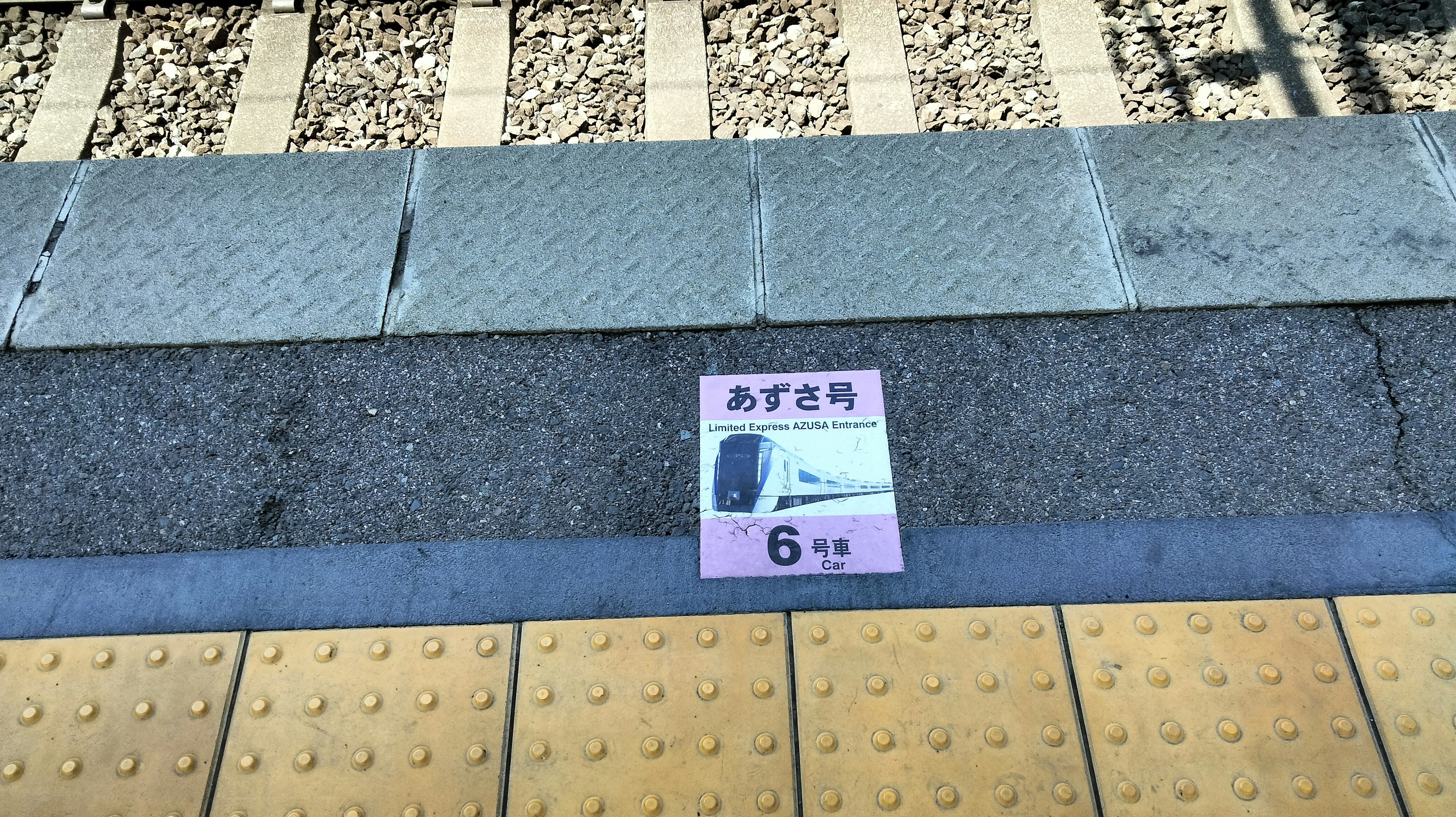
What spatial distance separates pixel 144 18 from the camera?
3828mm

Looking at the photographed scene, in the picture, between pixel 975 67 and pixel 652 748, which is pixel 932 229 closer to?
pixel 975 67

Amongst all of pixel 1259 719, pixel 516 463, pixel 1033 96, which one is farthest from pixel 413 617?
pixel 1033 96

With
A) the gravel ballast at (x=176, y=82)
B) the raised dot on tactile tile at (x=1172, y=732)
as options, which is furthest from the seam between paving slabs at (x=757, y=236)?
the gravel ballast at (x=176, y=82)

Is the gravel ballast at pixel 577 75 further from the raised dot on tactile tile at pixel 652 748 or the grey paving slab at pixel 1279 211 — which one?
the raised dot on tactile tile at pixel 652 748

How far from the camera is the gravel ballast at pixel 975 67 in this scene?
3.47m

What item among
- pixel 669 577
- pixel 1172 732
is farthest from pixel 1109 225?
pixel 669 577

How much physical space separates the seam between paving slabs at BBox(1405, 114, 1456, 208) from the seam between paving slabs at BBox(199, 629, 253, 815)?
425cm

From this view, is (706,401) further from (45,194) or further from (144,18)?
(144,18)

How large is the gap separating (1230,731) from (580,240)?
2500 millimetres

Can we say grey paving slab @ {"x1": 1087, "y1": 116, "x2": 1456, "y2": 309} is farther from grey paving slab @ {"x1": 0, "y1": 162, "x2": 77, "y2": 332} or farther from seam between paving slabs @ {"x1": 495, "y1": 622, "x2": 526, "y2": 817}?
grey paving slab @ {"x1": 0, "y1": 162, "x2": 77, "y2": 332}

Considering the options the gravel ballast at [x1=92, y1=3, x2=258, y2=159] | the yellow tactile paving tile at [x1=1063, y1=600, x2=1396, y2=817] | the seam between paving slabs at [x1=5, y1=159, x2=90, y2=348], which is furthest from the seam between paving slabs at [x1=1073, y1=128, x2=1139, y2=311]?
the seam between paving slabs at [x1=5, y1=159, x2=90, y2=348]

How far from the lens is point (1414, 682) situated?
2.26m

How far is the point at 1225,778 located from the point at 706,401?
176 cm

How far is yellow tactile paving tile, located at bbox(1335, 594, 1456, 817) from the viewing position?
6.93 ft
